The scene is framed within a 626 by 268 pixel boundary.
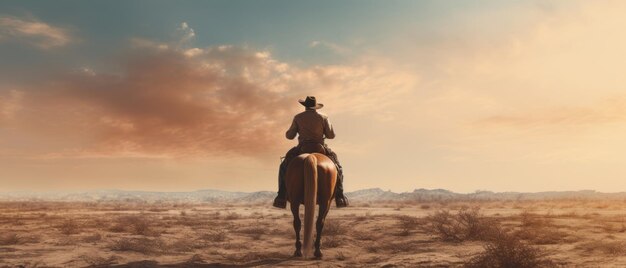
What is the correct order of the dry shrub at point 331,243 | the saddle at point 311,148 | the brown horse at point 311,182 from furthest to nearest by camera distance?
the dry shrub at point 331,243 → the saddle at point 311,148 → the brown horse at point 311,182

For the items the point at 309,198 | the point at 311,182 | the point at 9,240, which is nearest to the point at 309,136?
the point at 311,182

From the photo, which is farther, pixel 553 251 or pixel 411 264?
pixel 553 251

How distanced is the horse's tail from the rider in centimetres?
93

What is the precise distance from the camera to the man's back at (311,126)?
1025 cm

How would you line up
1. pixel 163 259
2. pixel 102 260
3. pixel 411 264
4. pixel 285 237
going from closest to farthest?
pixel 411 264, pixel 102 260, pixel 163 259, pixel 285 237

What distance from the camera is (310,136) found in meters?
10.2

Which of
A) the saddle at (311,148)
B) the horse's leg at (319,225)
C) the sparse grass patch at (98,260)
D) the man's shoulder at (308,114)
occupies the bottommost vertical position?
the sparse grass patch at (98,260)

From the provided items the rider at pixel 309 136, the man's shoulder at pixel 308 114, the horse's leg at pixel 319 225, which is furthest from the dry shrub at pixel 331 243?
the man's shoulder at pixel 308 114

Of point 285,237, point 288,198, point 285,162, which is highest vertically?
point 285,162

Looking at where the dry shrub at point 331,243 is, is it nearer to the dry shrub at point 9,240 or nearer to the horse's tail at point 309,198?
the horse's tail at point 309,198

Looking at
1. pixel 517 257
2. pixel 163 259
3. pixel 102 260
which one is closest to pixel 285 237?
pixel 163 259

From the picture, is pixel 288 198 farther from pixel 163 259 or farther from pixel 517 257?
pixel 517 257

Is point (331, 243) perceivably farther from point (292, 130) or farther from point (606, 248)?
point (606, 248)

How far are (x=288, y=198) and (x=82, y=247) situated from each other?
616 cm
